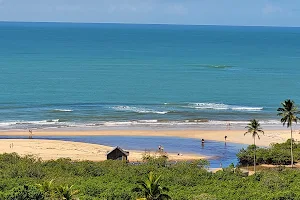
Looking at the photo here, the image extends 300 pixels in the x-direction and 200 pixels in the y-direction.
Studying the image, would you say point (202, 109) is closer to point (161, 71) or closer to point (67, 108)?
point (67, 108)

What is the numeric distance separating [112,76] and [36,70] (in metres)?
18.0

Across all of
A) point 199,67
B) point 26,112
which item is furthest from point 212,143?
point 199,67

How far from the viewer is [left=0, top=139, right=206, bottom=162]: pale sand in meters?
59.9

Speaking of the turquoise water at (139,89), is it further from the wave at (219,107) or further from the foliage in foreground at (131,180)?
the foliage in foreground at (131,180)

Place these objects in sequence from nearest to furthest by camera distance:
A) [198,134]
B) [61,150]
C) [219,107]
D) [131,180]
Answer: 1. [131,180]
2. [61,150]
3. [198,134]
4. [219,107]

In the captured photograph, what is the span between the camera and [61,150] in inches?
2462

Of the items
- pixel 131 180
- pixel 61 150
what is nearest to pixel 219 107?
pixel 61 150

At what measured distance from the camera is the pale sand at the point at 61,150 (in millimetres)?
59938

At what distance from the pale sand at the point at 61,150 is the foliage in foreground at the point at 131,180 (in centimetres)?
853

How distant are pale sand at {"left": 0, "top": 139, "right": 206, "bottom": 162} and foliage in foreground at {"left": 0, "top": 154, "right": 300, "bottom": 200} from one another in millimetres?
8535

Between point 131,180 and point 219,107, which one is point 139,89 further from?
point 131,180

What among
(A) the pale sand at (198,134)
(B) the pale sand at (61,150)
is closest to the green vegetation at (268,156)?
(B) the pale sand at (61,150)

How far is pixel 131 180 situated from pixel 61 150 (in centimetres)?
1901

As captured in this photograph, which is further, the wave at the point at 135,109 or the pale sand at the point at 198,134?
the wave at the point at 135,109
